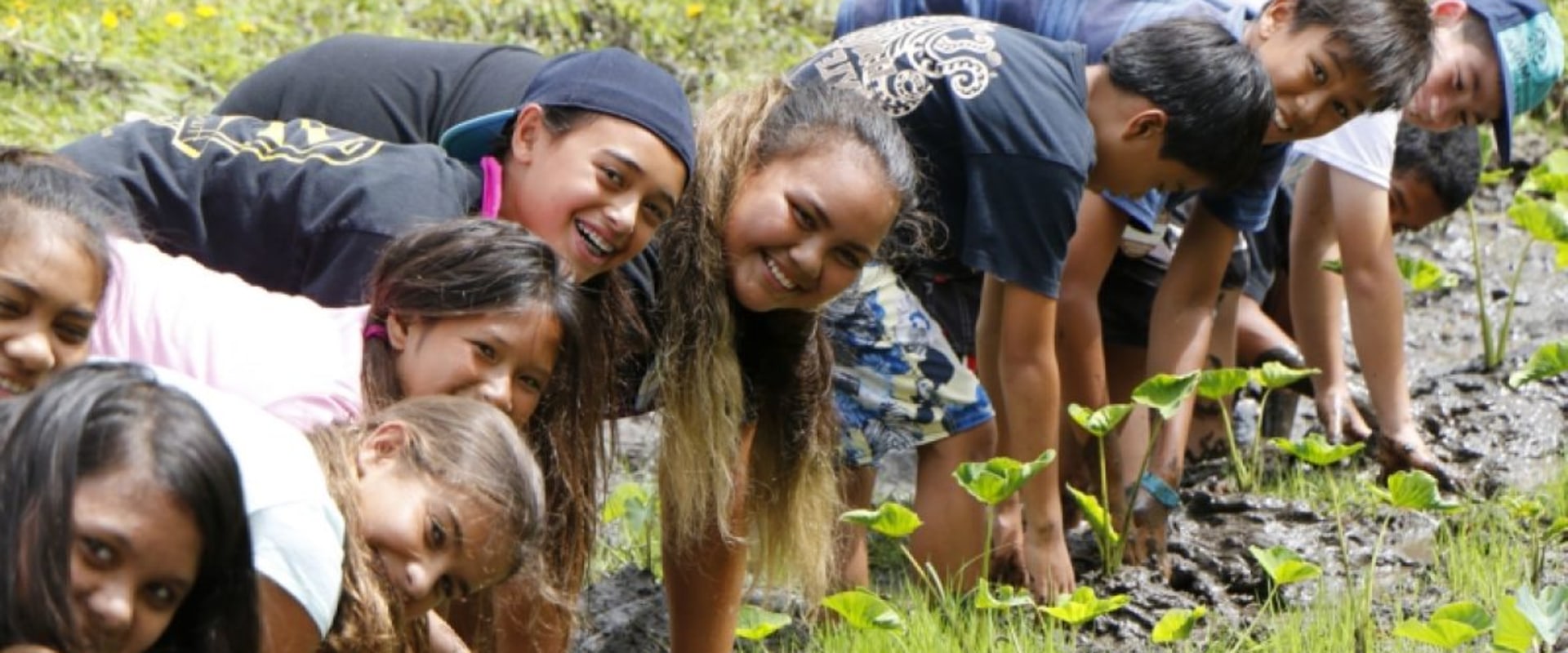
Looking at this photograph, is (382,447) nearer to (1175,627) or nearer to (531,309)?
(531,309)

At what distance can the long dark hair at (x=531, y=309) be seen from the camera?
2.76 meters

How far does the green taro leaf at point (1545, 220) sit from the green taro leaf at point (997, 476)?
1660 mm

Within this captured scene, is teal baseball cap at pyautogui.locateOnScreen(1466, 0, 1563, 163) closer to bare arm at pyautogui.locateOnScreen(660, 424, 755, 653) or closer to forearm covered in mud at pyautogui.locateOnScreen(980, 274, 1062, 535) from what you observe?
forearm covered in mud at pyautogui.locateOnScreen(980, 274, 1062, 535)

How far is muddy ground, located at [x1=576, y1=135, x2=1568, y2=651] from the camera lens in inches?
151

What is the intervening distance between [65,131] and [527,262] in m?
2.47

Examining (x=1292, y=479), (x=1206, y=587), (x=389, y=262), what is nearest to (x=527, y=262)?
(x=389, y=262)

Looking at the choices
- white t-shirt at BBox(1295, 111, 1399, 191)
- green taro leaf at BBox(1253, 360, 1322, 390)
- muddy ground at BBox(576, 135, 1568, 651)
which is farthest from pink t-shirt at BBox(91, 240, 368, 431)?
white t-shirt at BBox(1295, 111, 1399, 191)

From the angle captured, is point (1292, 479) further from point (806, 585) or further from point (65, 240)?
point (65, 240)

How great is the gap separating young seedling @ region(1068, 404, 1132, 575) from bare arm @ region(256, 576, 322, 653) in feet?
5.27

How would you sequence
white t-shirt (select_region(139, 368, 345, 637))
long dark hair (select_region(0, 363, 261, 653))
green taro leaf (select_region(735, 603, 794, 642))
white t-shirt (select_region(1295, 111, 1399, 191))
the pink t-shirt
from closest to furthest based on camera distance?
long dark hair (select_region(0, 363, 261, 653)) < white t-shirt (select_region(139, 368, 345, 637)) < the pink t-shirt < green taro leaf (select_region(735, 603, 794, 642)) < white t-shirt (select_region(1295, 111, 1399, 191))

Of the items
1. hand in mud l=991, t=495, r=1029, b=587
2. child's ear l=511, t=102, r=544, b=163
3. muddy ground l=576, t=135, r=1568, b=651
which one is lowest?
muddy ground l=576, t=135, r=1568, b=651

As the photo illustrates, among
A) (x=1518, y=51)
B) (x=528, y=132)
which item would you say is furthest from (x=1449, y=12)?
(x=528, y=132)

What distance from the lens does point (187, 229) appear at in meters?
2.90

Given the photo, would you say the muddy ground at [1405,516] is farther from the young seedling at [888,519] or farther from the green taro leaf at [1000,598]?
the young seedling at [888,519]
